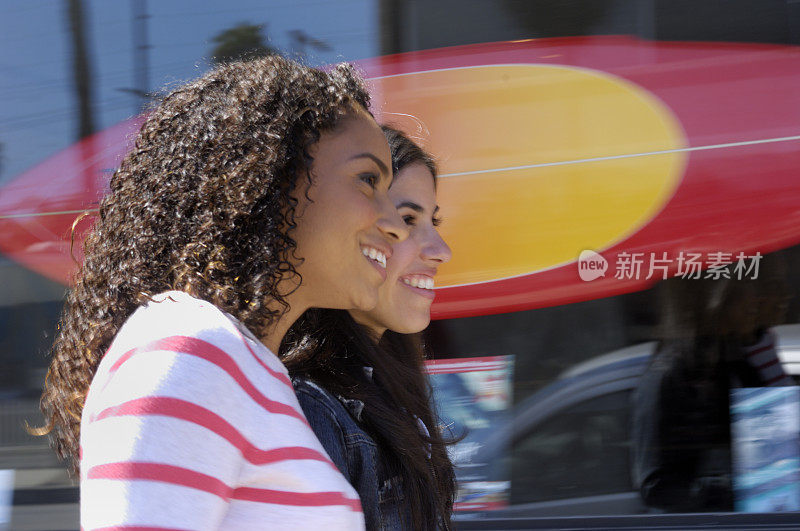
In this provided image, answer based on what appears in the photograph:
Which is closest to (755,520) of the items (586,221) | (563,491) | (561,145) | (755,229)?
(563,491)

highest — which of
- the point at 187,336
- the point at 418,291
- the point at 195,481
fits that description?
the point at 187,336

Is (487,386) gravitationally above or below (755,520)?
A: above

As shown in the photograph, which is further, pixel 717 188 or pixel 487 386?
pixel 487 386

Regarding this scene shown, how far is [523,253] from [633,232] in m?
0.33

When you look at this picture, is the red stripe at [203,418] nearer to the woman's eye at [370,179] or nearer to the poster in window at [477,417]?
the woman's eye at [370,179]

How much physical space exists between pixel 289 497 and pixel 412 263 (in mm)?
1025

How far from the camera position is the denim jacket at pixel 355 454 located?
1.26m

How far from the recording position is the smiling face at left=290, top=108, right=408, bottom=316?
3.62 ft

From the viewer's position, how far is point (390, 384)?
5.31ft

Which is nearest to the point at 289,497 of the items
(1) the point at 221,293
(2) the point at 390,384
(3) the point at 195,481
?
(3) the point at 195,481

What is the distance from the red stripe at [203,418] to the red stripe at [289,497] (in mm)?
35

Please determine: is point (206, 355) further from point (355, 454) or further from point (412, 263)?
point (412, 263)

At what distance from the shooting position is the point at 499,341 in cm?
232

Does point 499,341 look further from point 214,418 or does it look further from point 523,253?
point 214,418
